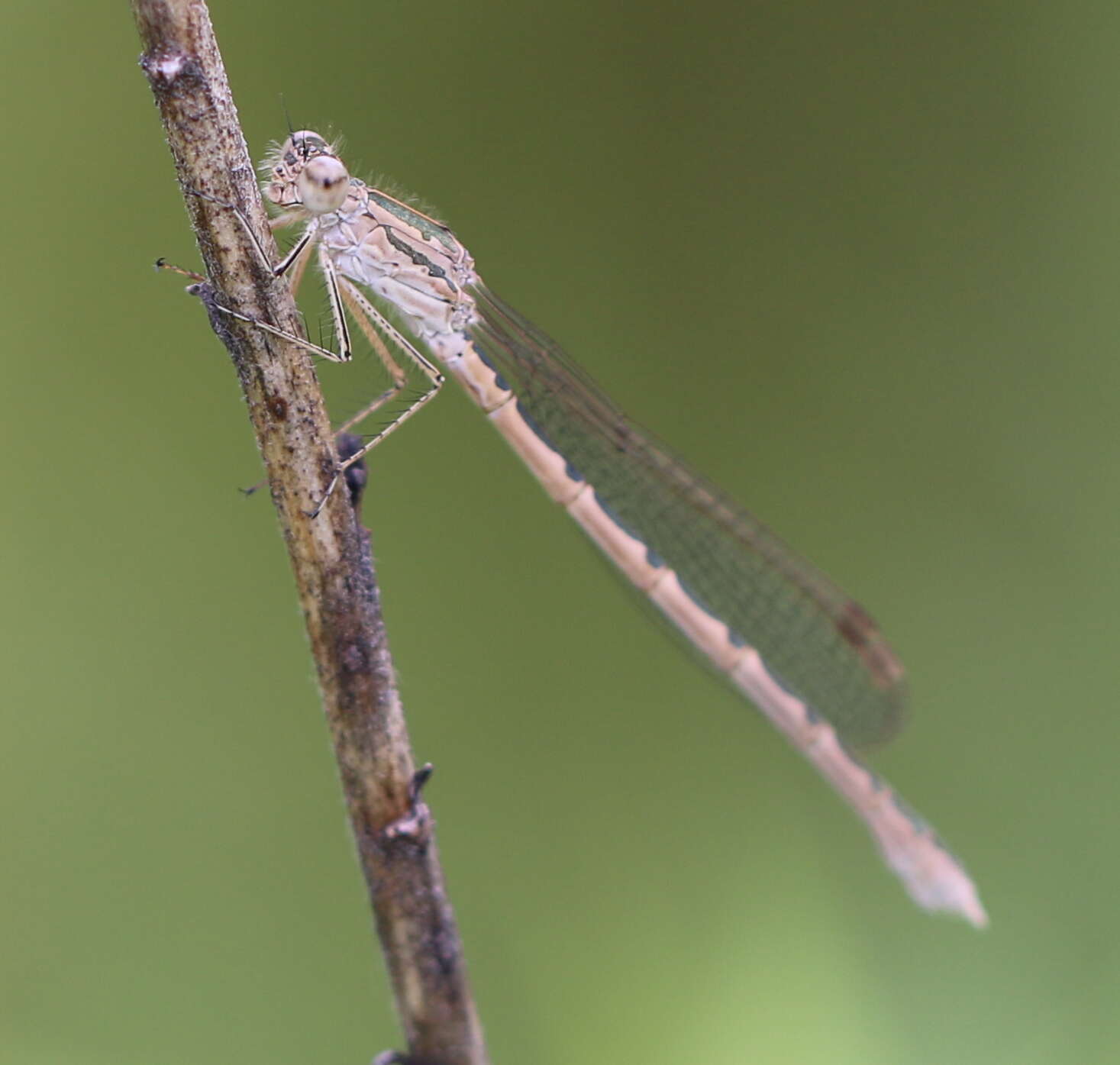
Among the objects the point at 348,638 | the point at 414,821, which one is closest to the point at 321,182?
the point at 348,638

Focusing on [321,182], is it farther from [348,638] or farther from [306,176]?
[348,638]

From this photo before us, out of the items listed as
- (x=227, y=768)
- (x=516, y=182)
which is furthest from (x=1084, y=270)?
(x=227, y=768)

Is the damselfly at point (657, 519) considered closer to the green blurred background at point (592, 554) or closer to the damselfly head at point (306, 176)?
the damselfly head at point (306, 176)

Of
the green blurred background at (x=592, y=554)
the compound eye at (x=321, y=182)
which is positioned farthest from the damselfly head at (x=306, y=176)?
the green blurred background at (x=592, y=554)

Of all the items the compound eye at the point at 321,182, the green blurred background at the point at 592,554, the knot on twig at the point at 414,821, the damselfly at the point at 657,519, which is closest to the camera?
the knot on twig at the point at 414,821

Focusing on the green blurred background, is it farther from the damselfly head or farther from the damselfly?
the damselfly head

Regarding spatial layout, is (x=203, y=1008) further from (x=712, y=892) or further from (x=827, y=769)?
(x=827, y=769)

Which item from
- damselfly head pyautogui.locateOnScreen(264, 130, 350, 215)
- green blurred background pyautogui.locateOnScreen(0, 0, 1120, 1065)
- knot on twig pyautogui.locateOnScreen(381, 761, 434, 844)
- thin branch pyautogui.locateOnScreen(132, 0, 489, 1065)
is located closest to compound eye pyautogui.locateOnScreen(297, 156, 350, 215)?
damselfly head pyautogui.locateOnScreen(264, 130, 350, 215)
